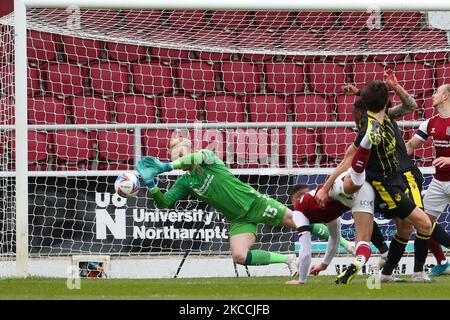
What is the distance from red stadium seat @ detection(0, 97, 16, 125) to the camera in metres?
12.2

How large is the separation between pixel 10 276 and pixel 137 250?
66.6 inches

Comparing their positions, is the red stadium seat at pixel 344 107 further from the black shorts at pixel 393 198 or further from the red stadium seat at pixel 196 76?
the black shorts at pixel 393 198

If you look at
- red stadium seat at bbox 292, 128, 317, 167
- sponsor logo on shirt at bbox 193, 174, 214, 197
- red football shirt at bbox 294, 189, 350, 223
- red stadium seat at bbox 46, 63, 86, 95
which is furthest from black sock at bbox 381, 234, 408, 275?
red stadium seat at bbox 46, 63, 86, 95

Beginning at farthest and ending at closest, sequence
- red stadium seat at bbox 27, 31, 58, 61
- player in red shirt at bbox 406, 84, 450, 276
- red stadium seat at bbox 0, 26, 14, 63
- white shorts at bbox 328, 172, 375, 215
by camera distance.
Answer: red stadium seat at bbox 27, 31, 58, 61 → red stadium seat at bbox 0, 26, 14, 63 → player in red shirt at bbox 406, 84, 450, 276 → white shorts at bbox 328, 172, 375, 215

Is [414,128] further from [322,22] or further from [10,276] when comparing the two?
[10,276]

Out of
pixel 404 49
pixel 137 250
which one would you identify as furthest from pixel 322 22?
pixel 137 250

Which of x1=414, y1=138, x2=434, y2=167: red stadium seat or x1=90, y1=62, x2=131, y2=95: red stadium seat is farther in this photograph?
x1=90, y1=62, x2=131, y2=95: red stadium seat

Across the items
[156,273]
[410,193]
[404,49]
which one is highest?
[404,49]

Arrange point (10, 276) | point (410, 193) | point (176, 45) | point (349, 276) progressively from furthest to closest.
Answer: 1. point (176, 45)
2. point (10, 276)
3. point (410, 193)
4. point (349, 276)

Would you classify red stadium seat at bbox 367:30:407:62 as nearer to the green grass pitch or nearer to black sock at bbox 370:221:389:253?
black sock at bbox 370:221:389:253

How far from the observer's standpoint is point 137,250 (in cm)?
1248

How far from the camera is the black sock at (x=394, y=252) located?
32.6ft

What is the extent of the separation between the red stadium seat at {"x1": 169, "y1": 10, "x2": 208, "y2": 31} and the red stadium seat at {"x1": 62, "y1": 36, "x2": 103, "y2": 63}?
113 cm

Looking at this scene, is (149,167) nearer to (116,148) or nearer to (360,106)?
(360,106)
